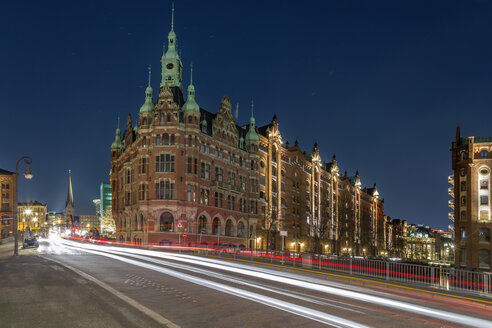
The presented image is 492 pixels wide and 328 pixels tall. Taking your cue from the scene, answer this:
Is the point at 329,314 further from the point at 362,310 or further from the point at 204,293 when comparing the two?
the point at 204,293

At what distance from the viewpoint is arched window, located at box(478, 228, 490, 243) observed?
82.1 m

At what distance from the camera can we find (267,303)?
14.9 m

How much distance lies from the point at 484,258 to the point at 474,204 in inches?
391

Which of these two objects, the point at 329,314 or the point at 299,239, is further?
the point at 299,239

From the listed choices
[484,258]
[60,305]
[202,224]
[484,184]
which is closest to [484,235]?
[484,258]

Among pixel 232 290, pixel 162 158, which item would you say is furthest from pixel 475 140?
pixel 232 290

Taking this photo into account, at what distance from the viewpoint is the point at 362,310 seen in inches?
560

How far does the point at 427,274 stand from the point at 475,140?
78235 mm

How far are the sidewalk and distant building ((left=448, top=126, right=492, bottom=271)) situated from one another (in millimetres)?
80100

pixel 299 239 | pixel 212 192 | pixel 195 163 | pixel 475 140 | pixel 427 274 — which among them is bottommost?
→ pixel 299 239

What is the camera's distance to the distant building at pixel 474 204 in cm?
8200

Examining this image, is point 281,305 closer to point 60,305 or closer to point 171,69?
point 60,305

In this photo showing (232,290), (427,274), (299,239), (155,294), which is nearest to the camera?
(155,294)

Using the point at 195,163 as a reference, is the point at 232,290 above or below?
below
